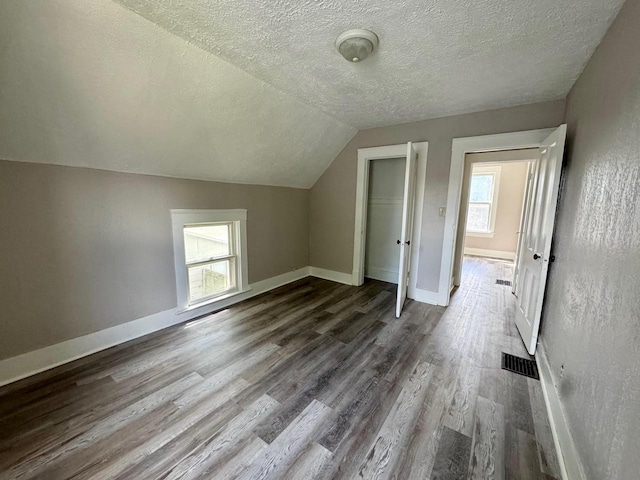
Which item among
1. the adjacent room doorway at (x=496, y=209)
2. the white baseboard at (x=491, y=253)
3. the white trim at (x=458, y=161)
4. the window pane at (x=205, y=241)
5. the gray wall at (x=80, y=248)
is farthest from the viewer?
the white baseboard at (x=491, y=253)

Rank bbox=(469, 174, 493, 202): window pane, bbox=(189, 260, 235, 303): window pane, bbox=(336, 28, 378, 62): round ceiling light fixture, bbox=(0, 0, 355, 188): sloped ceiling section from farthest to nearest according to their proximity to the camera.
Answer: bbox=(469, 174, 493, 202): window pane
bbox=(189, 260, 235, 303): window pane
bbox=(336, 28, 378, 62): round ceiling light fixture
bbox=(0, 0, 355, 188): sloped ceiling section

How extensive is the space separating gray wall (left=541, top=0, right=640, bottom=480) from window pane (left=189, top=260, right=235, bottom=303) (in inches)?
132

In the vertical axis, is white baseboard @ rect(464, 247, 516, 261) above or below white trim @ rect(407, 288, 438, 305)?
above

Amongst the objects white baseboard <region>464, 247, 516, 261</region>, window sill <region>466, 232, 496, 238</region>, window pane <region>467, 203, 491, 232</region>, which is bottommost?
white baseboard <region>464, 247, 516, 261</region>

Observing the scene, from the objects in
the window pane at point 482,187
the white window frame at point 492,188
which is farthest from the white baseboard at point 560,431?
the window pane at point 482,187

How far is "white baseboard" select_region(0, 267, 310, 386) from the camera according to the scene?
194 centimetres

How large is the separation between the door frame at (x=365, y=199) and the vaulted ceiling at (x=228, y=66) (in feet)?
2.44

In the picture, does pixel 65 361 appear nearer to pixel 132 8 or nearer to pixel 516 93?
pixel 132 8

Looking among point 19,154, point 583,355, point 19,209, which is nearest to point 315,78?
point 19,154

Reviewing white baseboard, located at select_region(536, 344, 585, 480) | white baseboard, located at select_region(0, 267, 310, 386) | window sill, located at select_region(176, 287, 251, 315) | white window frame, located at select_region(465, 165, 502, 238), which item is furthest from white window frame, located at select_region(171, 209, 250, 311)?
white window frame, located at select_region(465, 165, 502, 238)

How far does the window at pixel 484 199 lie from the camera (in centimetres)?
650

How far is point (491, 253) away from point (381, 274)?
3.88 meters

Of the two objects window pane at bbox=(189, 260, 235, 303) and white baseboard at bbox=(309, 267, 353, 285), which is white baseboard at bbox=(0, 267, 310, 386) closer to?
window pane at bbox=(189, 260, 235, 303)

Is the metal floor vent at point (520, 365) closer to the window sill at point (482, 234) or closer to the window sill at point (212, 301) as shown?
the window sill at point (212, 301)
